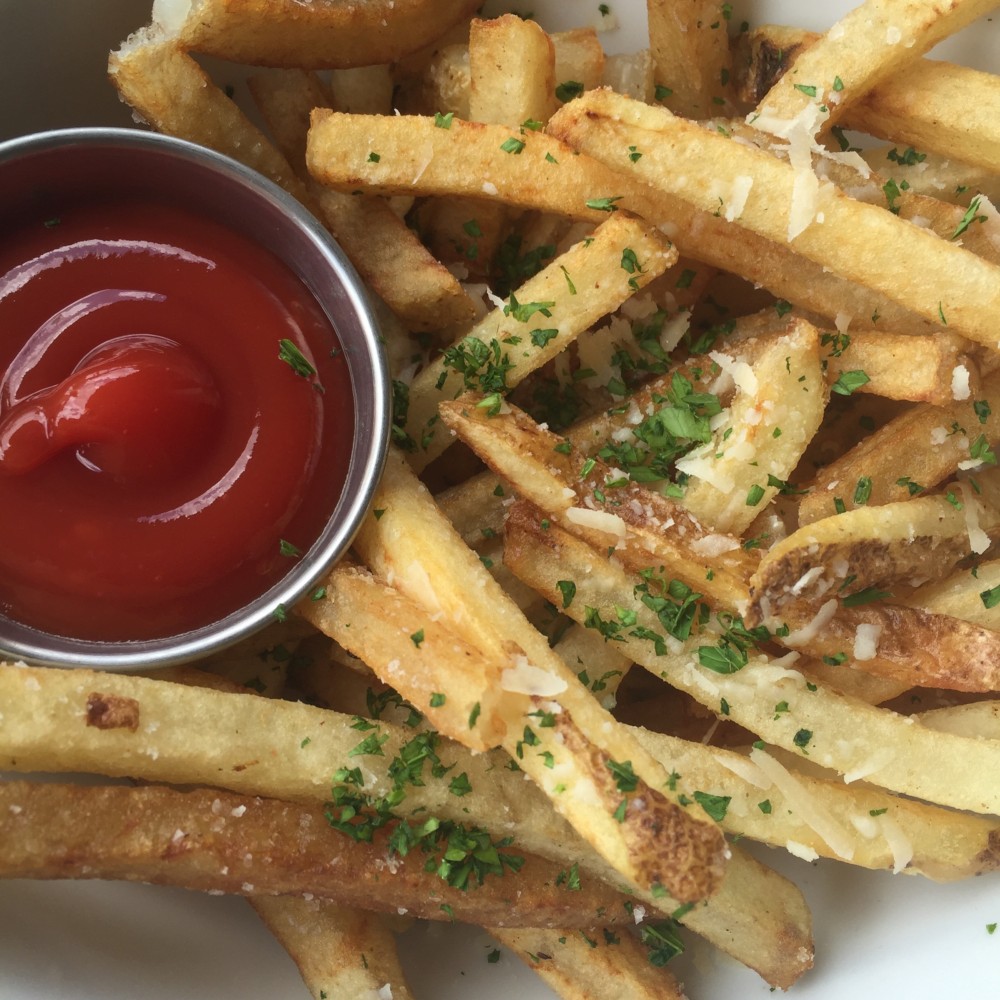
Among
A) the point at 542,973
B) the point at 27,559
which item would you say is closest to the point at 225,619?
the point at 27,559

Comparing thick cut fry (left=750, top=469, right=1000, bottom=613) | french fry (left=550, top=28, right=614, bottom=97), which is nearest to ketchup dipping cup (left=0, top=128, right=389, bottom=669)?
french fry (left=550, top=28, right=614, bottom=97)

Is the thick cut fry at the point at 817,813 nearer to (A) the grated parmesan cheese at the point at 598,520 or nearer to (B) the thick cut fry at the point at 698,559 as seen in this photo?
(B) the thick cut fry at the point at 698,559

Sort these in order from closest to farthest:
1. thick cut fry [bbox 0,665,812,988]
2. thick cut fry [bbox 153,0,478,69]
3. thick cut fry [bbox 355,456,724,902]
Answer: thick cut fry [bbox 355,456,724,902] → thick cut fry [bbox 0,665,812,988] → thick cut fry [bbox 153,0,478,69]

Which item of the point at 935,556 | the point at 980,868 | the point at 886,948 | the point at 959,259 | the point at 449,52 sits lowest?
the point at 886,948

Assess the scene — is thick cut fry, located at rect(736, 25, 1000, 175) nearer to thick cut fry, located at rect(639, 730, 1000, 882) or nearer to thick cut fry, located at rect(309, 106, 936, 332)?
thick cut fry, located at rect(309, 106, 936, 332)

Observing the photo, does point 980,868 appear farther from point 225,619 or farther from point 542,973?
point 225,619

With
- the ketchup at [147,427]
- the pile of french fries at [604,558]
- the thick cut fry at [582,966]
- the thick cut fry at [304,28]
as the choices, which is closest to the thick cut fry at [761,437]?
the pile of french fries at [604,558]
